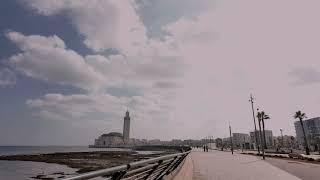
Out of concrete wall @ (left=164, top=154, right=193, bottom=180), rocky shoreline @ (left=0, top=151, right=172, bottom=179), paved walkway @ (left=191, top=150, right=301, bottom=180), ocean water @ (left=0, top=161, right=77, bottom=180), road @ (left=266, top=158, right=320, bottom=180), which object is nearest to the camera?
concrete wall @ (left=164, top=154, right=193, bottom=180)

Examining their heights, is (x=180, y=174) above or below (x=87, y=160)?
above

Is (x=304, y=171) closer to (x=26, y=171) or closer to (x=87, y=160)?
(x=26, y=171)

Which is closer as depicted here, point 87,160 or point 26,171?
point 26,171

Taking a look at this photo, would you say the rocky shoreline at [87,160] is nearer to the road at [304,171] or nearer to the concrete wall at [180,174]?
the road at [304,171]

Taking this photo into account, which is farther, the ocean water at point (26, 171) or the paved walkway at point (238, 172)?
the ocean water at point (26, 171)

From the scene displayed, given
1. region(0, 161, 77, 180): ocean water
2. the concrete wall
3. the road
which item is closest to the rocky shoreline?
region(0, 161, 77, 180): ocean water

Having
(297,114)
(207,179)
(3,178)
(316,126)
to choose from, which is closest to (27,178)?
(3,178)

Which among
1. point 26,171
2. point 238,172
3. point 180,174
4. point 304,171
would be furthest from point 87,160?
point 180,174

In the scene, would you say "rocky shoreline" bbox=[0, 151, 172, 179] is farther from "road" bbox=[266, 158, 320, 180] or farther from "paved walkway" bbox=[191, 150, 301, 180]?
"road" bbox=[266, 158, 320, 180]

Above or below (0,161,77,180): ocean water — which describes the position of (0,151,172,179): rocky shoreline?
above

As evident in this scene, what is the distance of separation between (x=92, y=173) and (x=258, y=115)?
87.1m

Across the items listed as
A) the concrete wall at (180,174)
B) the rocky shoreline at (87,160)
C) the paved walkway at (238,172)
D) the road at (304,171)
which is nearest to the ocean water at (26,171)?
the rocky shoreline at (87,160)

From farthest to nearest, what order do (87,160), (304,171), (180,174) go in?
(87,160)
(304,171)
(180,174)

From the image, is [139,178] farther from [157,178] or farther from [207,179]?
[207,179]
